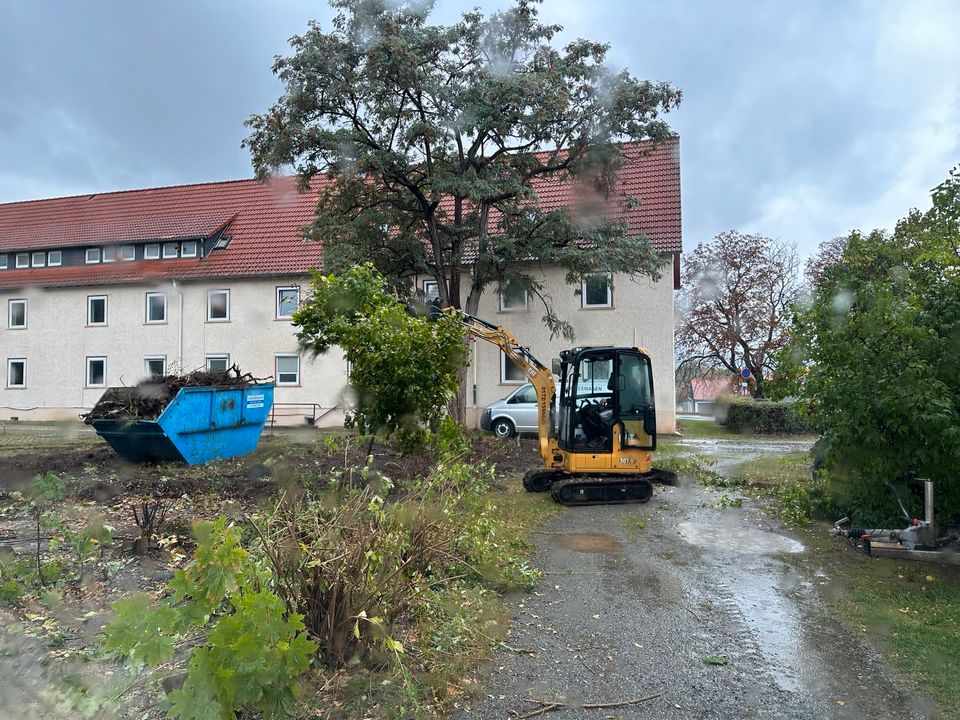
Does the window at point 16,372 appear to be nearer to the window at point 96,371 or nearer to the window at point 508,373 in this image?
the window at point 96,371

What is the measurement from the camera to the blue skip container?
13.0 m

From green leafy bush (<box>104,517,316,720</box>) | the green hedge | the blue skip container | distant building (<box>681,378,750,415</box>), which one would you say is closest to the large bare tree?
distant building (<box>681,378,750,415</box>)

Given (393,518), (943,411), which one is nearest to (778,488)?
(943,411)

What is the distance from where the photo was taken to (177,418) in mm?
13219

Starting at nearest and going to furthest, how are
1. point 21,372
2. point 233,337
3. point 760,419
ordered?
point 760,419 < point 233,337 < point 21,372

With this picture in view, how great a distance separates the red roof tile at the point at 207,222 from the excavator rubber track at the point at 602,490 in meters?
13.0

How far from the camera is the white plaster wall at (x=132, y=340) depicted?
89.2ft

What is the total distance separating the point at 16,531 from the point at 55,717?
532 centimetres

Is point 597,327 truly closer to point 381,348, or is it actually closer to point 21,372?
point 381,348

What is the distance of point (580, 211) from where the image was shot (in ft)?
65.6

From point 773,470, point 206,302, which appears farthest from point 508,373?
point 773,470

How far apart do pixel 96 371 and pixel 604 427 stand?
23783 millimetres

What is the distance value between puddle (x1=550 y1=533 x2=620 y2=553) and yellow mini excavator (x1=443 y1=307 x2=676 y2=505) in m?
1.89

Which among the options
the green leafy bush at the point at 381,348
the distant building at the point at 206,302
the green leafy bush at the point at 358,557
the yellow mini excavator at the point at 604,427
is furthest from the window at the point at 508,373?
the green leafy bush at the point at 358,557
